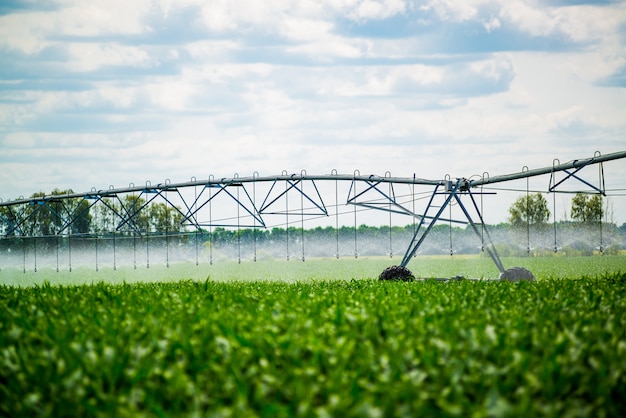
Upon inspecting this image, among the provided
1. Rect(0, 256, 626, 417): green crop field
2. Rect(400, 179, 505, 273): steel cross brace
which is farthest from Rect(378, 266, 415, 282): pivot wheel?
Rect(0, 256, 626, 417): green crop field

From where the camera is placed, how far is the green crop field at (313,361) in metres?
5.39

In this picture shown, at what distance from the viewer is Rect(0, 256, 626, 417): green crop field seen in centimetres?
539

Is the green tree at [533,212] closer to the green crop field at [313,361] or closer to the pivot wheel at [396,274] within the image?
the pivot wheel at [396,274]

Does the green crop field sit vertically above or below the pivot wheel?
above

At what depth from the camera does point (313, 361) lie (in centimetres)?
611

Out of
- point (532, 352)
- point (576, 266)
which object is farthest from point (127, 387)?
point (576, 266)

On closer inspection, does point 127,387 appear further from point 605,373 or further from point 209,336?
point 605,373

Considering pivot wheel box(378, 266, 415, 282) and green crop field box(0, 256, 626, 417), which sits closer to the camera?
green crop field box(0, 256, 626, 417)

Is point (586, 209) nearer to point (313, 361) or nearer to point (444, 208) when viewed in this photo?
point (444, 208)

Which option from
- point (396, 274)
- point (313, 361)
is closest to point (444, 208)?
point (396, 274)

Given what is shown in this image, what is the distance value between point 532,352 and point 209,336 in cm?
298

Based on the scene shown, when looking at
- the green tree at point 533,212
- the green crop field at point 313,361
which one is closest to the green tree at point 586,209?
the green tree at point 533,212

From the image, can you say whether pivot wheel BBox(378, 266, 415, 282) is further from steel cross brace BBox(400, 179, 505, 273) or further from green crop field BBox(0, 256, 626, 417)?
green crop field BBox(0, 256, 626, 417)

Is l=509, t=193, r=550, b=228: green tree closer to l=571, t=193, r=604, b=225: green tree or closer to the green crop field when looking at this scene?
l=571, t=193, r=604, b=225: green tree
